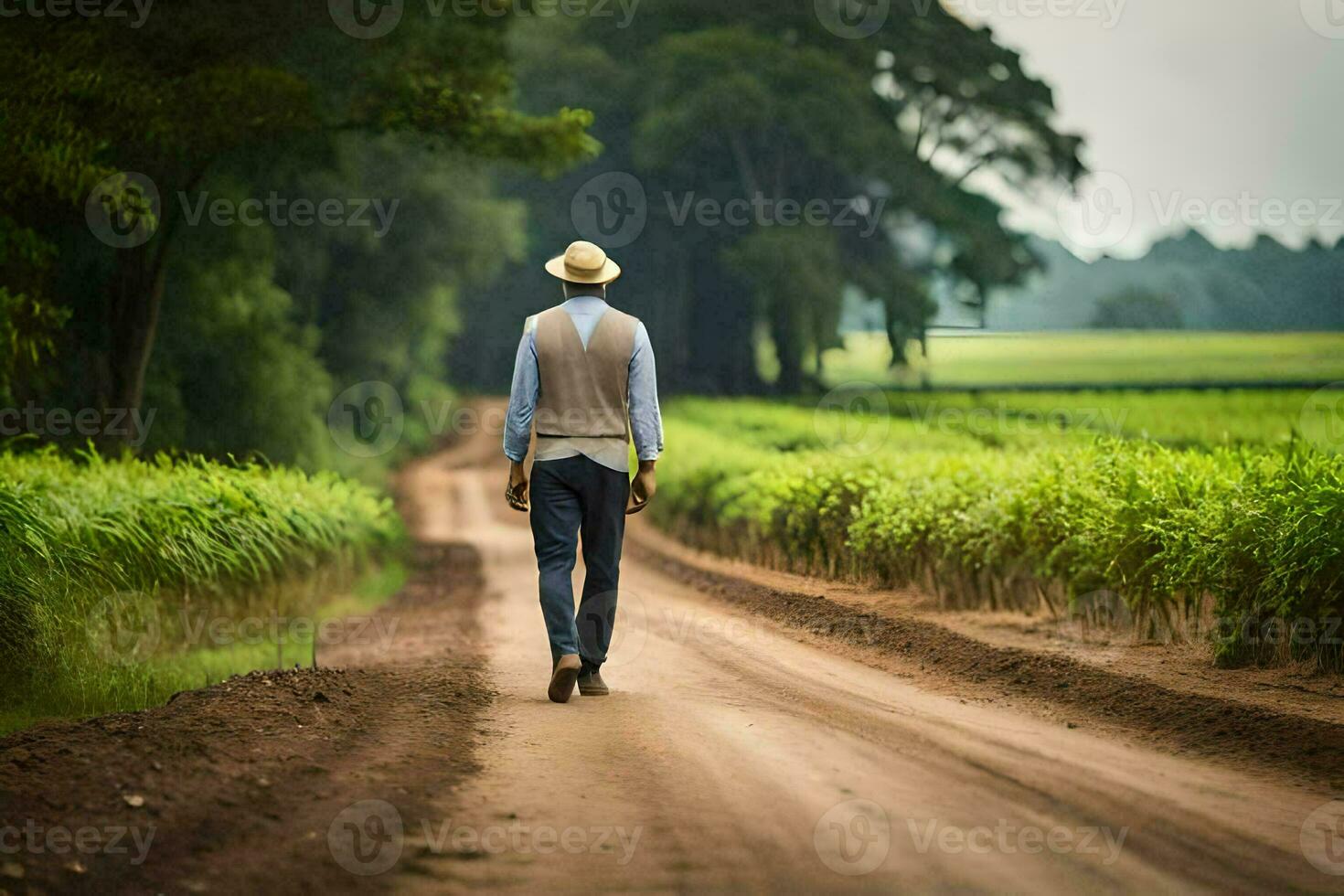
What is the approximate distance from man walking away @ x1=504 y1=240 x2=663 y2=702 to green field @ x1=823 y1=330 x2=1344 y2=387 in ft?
64.1

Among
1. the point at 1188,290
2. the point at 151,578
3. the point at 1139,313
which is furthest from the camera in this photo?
the point at 1139,313

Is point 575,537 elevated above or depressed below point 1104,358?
below

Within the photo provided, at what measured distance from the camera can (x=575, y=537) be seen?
771 cm

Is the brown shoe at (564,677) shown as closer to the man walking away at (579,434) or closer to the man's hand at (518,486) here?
the man walking away at (579,434)

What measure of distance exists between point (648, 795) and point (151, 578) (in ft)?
22.2

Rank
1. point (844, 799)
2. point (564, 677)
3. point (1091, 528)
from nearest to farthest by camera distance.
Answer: point (844, 799), point (564, 677), point (1091, 528)

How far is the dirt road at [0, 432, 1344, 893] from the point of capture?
446 cm

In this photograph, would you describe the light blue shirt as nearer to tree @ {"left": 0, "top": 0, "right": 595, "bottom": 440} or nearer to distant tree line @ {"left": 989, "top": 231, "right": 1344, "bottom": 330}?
tree @ {"left": 0, "top": 0, "right": 595, "bottom": 440}

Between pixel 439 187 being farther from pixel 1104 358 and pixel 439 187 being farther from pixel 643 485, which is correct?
pixel 643 485

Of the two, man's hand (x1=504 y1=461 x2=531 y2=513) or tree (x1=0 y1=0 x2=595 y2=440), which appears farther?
tree (x1=0 y1=0 x2=595 y2=440)

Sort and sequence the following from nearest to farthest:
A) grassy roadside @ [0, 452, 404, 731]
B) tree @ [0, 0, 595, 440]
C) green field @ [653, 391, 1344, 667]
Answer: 1. green field @ [653, 391, 1344, 667]
2. grassy roadside @ [0, 452, 404, 731]
3. tree @ [0, 0, 595, 440]

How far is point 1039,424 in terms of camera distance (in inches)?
941

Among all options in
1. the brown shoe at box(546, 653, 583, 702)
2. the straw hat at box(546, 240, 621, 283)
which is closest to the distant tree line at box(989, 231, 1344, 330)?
the straw hat at box(546, 240, 621, 283)

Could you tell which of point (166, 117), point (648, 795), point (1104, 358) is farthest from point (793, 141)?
point (648, 795)
